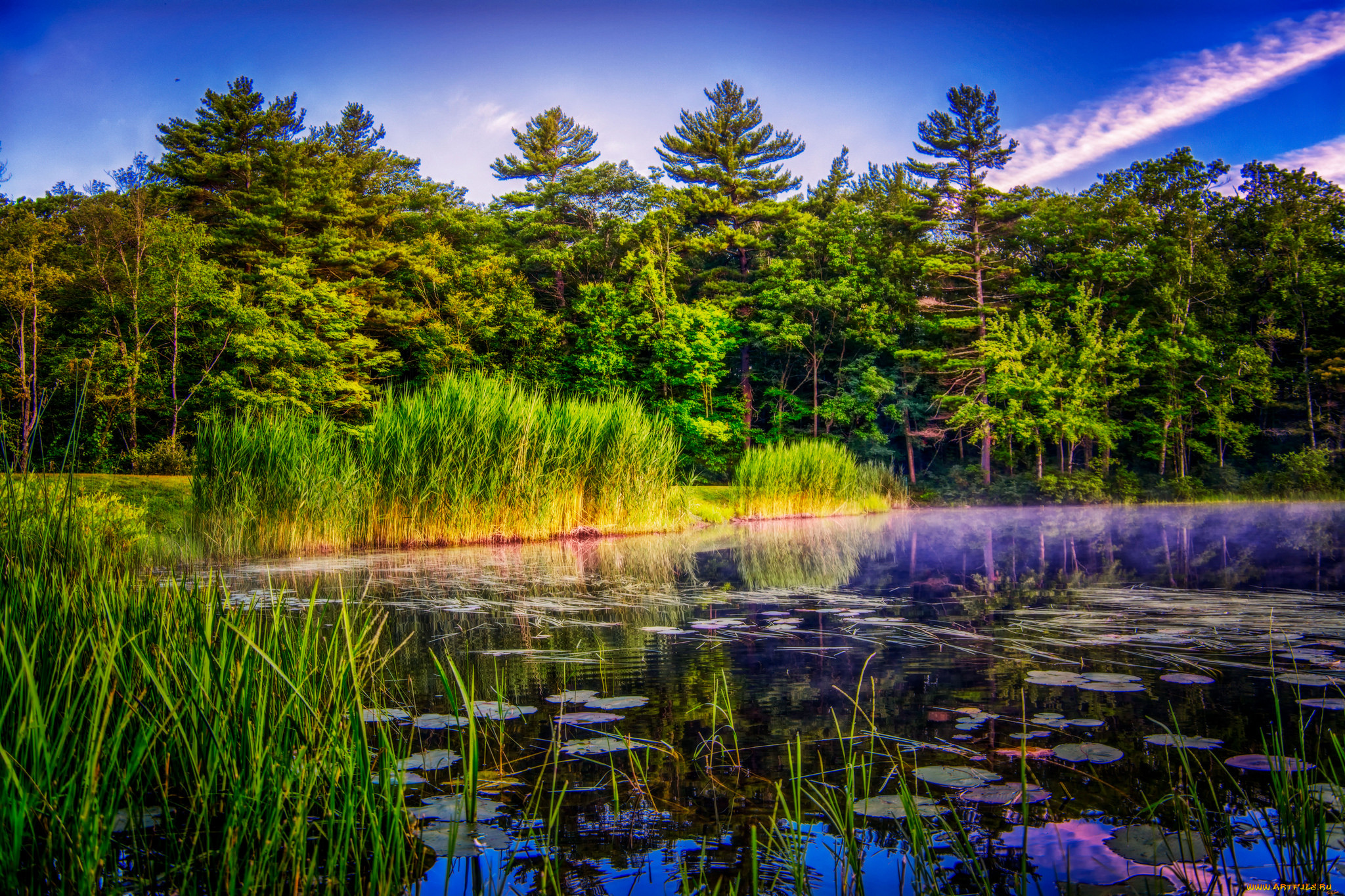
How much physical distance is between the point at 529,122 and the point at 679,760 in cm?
3031

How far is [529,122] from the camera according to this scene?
Result: 29.0 m

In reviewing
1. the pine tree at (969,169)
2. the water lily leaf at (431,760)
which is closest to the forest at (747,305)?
the pine tree at (969,169)

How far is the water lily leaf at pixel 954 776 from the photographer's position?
1909 millimetres

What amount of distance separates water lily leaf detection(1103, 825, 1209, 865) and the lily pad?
54.0 inches

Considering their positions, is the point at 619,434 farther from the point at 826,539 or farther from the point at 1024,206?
the point at 1024,206

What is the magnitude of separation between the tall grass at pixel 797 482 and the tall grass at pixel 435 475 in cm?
418

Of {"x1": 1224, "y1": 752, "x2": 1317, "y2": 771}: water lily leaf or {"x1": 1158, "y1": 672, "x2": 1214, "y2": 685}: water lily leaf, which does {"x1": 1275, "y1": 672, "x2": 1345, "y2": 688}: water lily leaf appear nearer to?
{"x1": 1158, "y1": 672, "x2": 1214, "y2": 685}: water lily leaf

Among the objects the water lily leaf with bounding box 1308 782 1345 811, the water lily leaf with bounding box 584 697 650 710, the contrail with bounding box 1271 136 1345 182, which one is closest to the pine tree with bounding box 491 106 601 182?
the contrail with bounding box 1271 136 1345 182

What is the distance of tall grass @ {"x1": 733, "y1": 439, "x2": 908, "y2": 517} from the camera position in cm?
1501

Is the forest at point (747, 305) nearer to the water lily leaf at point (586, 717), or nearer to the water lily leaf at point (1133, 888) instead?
the water lily leaf at point (586, 717)

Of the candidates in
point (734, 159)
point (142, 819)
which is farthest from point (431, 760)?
point (734, 159)

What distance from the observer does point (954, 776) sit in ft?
6.38

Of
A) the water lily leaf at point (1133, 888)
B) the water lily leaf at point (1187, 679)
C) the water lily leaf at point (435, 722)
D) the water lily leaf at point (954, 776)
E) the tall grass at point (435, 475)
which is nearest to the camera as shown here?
the water lily leaf at point (1133, 888)

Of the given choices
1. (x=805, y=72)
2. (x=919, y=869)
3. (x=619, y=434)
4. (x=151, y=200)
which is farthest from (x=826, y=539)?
(x=151, y=200)
